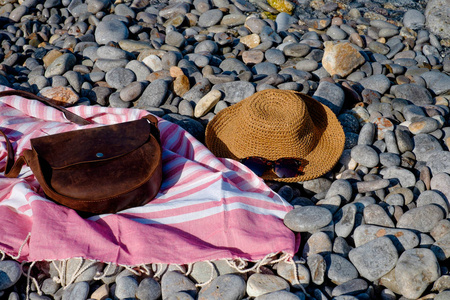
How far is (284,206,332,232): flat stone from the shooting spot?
2539 millimetres

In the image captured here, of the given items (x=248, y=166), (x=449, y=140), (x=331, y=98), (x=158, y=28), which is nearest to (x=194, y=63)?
(x=158, y=28)

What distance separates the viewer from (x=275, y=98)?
3.18 m

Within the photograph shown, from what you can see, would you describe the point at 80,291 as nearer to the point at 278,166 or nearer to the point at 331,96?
the point at 278,166

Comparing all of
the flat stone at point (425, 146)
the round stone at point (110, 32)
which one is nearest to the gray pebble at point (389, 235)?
the flat stone at point (425, 146)

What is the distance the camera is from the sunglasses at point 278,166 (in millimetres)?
2994

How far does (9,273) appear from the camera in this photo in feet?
7.50

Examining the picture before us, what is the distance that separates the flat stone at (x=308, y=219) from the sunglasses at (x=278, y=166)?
1.45 feet

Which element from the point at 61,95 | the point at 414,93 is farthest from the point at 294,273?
the point at 61,95

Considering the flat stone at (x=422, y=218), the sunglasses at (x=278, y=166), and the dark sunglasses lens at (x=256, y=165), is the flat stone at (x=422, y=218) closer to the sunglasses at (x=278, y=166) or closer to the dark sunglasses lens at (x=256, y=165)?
the sunglasses at (x=278, y=166)

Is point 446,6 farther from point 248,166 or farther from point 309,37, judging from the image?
point 248,166

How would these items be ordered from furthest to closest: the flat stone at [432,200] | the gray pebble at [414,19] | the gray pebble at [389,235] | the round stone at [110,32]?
the gray pebble at [414,19] → the round stone at [110,32] → the flat stone at [432,200] → the gray pebble at [389,235]

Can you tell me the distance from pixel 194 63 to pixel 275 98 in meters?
1.71

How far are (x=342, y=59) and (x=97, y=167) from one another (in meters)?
2.98

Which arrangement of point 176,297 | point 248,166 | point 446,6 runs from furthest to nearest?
point 446,6, point 248,166, point 176,297
